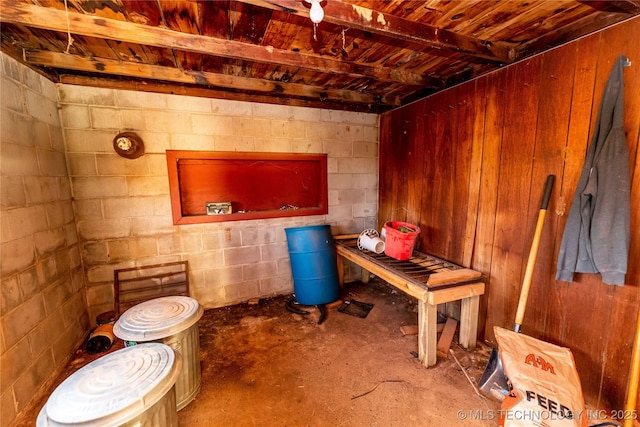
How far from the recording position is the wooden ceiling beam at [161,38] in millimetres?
1470

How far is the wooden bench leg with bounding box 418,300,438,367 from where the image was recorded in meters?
2.04

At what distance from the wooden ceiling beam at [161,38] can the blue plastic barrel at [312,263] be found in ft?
5.26

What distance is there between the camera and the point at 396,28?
160 cm

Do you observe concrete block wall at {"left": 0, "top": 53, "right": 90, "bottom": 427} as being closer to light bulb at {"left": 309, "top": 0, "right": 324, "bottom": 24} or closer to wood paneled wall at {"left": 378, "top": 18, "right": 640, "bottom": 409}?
light bulb at {"left": 309, "top": 0, "right": 324, "bottom": 24}

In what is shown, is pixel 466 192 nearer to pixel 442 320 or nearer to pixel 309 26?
pixel 442 320

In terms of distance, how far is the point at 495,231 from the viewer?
7.32 ft

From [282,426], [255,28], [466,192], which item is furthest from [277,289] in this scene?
[255,28]

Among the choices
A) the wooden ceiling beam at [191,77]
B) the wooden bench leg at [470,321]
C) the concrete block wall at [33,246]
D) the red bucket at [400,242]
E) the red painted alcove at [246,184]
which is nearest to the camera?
the concrete block wall at [33,246]

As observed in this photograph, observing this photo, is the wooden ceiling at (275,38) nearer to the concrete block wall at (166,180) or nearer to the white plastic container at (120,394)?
the concrete block wall at (166,180)

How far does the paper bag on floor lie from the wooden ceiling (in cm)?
199

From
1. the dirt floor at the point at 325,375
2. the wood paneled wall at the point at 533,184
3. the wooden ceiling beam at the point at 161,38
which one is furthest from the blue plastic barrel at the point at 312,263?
the wooden ceiling beam at the point at 161,38

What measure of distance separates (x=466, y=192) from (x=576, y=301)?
44.5 inches

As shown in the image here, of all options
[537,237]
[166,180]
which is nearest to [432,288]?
[537,237]

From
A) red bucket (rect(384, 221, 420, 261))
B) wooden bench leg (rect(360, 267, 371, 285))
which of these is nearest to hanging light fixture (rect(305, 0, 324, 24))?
red bucket (rect(384, 221, 420, 261))
